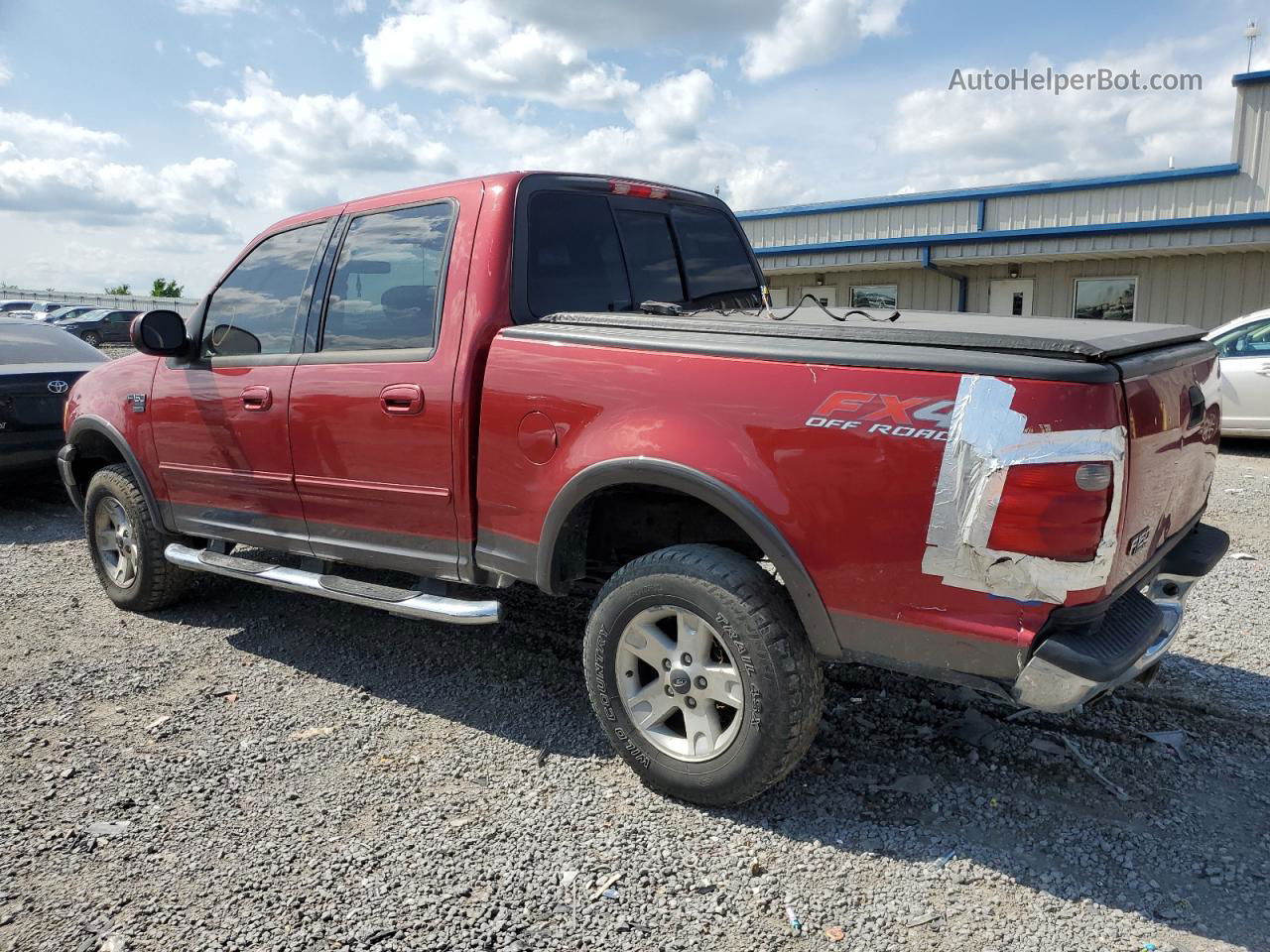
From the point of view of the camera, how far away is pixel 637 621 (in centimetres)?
319

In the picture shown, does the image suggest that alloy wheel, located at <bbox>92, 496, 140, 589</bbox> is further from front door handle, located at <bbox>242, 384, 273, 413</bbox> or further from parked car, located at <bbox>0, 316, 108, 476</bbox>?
parked car, located at <bbox>0, 316, 108, 476</bbox>

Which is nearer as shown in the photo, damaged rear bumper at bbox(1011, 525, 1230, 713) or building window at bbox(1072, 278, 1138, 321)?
damaged rear bumper at bbox(1011, 525, 1230, 713)

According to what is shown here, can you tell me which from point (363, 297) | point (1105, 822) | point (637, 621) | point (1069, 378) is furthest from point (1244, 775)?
point (363, 297)

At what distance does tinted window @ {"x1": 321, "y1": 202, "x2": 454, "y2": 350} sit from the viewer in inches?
150

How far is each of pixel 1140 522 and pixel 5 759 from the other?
410cm

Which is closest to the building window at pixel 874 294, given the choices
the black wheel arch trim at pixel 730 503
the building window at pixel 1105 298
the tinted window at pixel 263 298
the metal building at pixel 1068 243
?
the metal building at pixel 1068 243

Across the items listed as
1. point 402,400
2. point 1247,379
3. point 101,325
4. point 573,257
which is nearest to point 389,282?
point 402,400

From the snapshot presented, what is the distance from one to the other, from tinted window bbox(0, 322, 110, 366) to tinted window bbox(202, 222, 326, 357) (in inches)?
171

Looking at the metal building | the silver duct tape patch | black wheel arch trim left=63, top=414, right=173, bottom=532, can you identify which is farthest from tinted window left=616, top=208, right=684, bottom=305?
the metal building

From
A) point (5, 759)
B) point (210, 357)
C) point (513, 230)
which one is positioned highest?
point (513, 230)

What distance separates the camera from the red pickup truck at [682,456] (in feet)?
8.29

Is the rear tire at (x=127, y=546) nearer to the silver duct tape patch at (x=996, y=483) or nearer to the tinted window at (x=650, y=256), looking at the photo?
the tinted window at (x=650, y=256)

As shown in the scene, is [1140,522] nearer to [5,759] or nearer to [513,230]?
[513,230]

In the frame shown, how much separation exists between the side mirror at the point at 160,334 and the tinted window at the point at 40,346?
13.9 ft
